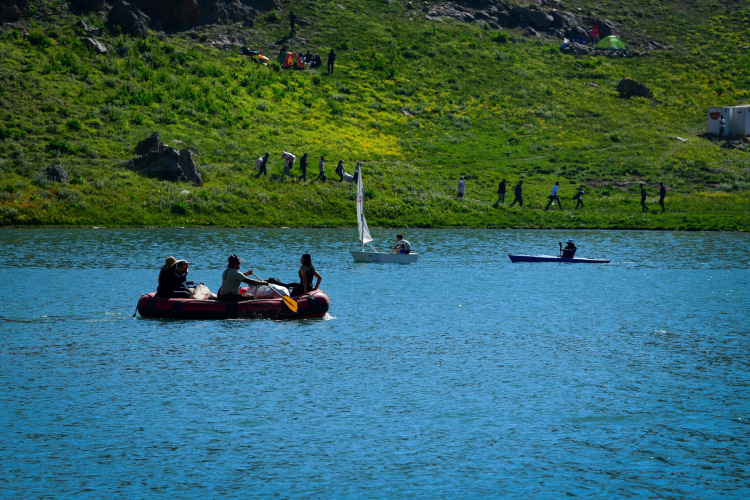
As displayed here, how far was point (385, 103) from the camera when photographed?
109312 mm

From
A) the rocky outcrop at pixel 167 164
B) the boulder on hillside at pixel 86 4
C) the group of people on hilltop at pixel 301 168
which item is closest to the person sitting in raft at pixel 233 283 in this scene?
the rocky outcrop at pixel 167 164

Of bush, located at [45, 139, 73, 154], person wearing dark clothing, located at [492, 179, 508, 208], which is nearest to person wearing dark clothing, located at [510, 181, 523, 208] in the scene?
person wearing dark clothing, located at [492, 179, 508, 208]

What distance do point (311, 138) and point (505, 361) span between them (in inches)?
2653

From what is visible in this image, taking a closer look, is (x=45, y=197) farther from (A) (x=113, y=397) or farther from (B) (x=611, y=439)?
(B) (x=611, y=439)

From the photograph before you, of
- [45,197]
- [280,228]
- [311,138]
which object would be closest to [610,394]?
[280,228]

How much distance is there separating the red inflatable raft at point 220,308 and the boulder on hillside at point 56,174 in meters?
43.6

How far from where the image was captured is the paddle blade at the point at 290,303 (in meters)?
33.3

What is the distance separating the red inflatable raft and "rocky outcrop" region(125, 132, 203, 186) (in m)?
44.9

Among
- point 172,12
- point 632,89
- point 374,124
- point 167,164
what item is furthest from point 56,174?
point 632,89

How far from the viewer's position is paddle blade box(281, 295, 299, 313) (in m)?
33.3

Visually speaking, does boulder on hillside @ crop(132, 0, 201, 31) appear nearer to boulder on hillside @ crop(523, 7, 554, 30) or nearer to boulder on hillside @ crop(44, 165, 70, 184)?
boulder on hillside @ crop(44, 165, 70, 184)

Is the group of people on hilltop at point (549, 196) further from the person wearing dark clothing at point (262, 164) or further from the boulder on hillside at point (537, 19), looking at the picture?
the boulder on hillside at point (537, 19)

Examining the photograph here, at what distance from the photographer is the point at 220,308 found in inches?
1315

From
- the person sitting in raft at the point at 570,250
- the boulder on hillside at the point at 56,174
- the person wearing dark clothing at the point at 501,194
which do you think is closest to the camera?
the person sitting in raft at the point at 570,250
